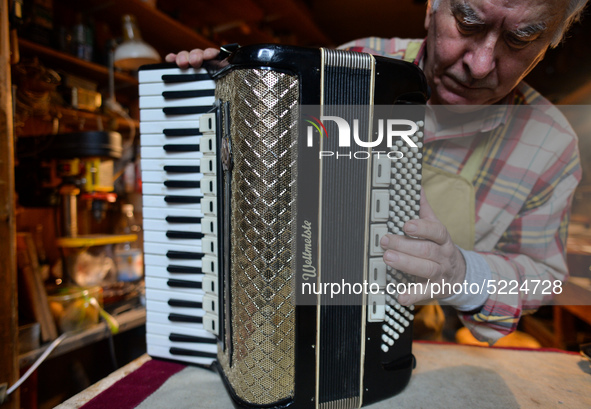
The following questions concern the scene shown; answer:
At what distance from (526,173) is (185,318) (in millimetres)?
Result: 1166

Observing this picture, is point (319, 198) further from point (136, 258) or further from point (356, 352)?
point (136, 258)

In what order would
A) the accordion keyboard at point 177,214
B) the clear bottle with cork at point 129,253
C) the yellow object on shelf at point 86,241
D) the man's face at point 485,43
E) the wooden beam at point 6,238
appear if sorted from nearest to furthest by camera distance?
the man's face at point 485,43 → the accordion keyboard at point 177,214 → the wooden beam at point 6,238 → the yellow object on shelf at point 86,241 → the clear bottle with cork at point 129,253

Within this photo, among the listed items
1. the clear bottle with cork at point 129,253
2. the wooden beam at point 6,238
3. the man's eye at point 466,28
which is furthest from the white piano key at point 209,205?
the clear bottle with cork at point 129,253

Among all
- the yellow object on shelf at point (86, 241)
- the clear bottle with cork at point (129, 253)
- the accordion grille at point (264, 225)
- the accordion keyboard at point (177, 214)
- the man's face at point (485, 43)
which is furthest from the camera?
the clear bottle with cork at point (129, 253)

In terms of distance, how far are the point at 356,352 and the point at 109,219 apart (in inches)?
72.8

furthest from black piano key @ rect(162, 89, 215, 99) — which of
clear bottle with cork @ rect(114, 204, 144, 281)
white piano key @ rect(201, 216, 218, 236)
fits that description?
clear bottle with cork @ rect(114, 204, 144, 281)

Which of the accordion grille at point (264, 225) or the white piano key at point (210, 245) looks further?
the white piano key at point (210, 245)

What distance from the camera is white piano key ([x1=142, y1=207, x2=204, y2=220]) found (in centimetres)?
92

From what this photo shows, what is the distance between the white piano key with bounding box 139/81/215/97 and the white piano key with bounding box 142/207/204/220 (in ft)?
1.04

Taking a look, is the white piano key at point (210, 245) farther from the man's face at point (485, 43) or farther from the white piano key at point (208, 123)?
the man's face at point (485, 43)

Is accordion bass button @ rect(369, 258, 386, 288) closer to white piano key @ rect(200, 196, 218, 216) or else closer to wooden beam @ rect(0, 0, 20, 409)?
white piano key @ rect(200, 196, 218, 216)

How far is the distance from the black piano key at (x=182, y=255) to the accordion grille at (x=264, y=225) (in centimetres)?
22

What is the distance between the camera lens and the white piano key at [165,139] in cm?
91

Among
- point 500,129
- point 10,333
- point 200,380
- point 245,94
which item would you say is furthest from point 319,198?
point 10,333
